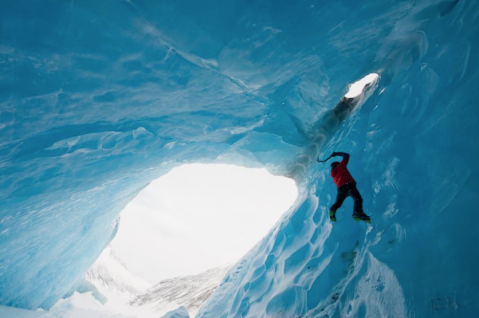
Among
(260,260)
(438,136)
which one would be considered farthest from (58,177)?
(438,136)

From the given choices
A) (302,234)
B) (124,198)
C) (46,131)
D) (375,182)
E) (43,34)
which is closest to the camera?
(43,34)

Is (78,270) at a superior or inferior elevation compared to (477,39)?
inferior

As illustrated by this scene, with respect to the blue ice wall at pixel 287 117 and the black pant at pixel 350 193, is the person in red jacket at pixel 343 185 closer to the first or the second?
the black pant at pixel 350 193

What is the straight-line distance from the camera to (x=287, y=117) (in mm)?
6926

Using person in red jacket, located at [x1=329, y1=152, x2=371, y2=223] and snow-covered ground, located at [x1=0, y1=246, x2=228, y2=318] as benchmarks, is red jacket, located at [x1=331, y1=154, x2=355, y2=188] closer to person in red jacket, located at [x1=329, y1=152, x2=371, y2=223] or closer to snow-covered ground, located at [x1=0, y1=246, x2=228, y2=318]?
person in red jacket, located at [x1=329, y1=152, x2=371, y2=223]

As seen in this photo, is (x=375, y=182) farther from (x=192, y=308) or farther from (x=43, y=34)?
(x=192, y=308)

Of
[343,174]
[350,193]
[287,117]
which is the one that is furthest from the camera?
[287,117]

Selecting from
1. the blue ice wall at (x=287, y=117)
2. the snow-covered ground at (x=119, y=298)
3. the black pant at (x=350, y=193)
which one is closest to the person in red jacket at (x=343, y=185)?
the black pant at (x=350, y=193)

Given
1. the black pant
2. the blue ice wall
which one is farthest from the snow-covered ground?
the black pant

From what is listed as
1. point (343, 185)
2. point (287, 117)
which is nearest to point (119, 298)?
point (287, 117)

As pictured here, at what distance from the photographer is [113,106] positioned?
15.4 ft

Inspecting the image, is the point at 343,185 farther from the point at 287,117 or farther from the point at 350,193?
the point at 287,117

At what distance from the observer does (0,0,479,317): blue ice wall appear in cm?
334

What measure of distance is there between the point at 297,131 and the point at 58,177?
6.37 meters
